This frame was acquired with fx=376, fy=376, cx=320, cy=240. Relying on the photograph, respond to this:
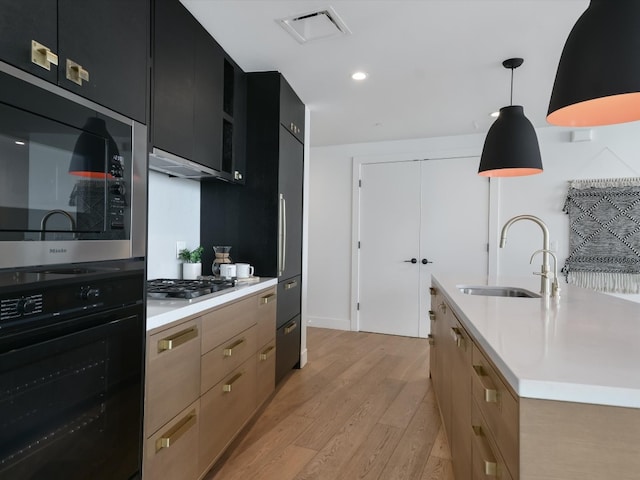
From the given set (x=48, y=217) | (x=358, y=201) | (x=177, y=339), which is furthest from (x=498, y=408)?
(x=358, y=201)

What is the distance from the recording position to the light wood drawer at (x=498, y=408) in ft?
2.79

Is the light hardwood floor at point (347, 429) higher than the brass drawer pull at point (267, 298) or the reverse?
the reverse

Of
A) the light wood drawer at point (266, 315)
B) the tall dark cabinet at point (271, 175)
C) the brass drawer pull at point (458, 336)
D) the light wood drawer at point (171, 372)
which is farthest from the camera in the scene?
the tall dark cabinet at point (271, 175)

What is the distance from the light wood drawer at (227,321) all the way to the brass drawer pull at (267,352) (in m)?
0.27

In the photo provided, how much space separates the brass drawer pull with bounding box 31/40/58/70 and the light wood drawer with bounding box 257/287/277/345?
A: 1642mm

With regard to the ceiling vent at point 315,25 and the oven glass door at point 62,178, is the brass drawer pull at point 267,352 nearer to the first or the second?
the oven glass door at point 62,178

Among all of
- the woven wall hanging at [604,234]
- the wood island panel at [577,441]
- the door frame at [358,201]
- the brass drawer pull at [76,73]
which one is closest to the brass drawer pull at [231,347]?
the brass drawer pull at [76,73]

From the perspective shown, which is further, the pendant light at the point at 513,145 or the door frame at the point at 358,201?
the door frame at the point at 358,201

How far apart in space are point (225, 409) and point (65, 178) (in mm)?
1370

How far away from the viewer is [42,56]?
3.31 feet

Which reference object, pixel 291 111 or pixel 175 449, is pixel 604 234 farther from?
pixel 175 449

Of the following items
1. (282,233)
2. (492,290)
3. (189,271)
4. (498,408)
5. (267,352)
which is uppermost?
(282,233)

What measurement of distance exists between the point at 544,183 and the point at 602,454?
3996 mm

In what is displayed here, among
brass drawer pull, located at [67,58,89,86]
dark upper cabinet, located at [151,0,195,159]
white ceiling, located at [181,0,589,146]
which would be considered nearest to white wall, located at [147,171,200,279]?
dark upper cabinet, located at [151,0,195,159]
